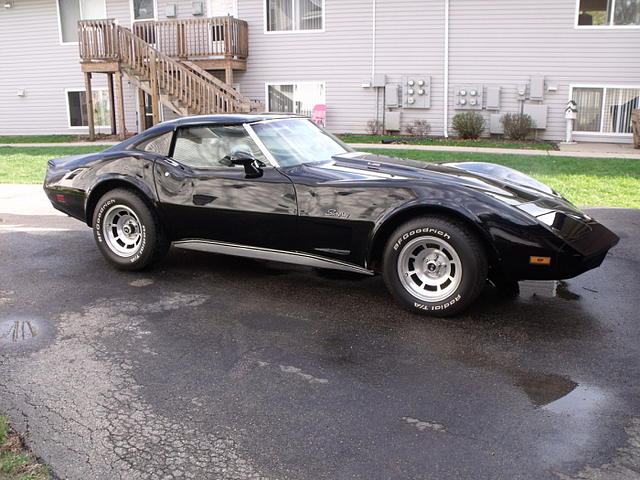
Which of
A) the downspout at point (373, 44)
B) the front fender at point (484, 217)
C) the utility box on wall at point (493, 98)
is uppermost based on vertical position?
the downspout at point (373, 44)

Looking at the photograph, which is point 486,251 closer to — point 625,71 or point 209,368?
point 209,368

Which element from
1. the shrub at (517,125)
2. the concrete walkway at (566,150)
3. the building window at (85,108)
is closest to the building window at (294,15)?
the concrete walkway at (566,150)

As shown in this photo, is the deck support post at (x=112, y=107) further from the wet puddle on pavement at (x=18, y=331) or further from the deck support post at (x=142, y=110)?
the wet puddle on pavement at (x=18, y=331)

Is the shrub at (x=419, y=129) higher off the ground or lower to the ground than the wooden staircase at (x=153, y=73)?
lower

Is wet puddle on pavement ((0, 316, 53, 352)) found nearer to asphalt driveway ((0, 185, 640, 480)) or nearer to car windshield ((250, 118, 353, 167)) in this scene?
asphalt driveway ((0, 185, 640, 480))

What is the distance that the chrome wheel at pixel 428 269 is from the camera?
4746mm

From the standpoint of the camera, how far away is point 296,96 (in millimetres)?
20953

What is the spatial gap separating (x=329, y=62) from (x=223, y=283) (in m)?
15.7

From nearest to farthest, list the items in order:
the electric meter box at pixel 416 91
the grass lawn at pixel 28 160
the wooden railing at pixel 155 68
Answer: the grass lawn at pixel 28 160
the wooden railing at pixel 155 68
the electric meter box at pixel 416 91

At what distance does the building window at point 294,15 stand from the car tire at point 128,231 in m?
15.6

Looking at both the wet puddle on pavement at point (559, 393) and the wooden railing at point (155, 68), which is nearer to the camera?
the wet puddle on pavement at point (559, 393)

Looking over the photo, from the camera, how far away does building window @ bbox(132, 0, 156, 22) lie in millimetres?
21812

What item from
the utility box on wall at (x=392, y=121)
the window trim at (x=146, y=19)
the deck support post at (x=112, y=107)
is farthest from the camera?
the window trim at (x=146, y=19)

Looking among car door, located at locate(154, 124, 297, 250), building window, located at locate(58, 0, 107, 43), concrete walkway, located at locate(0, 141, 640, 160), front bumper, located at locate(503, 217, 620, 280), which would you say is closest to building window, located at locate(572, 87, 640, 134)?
concrete walkway, located at locate(0, 141, 640, 160)
